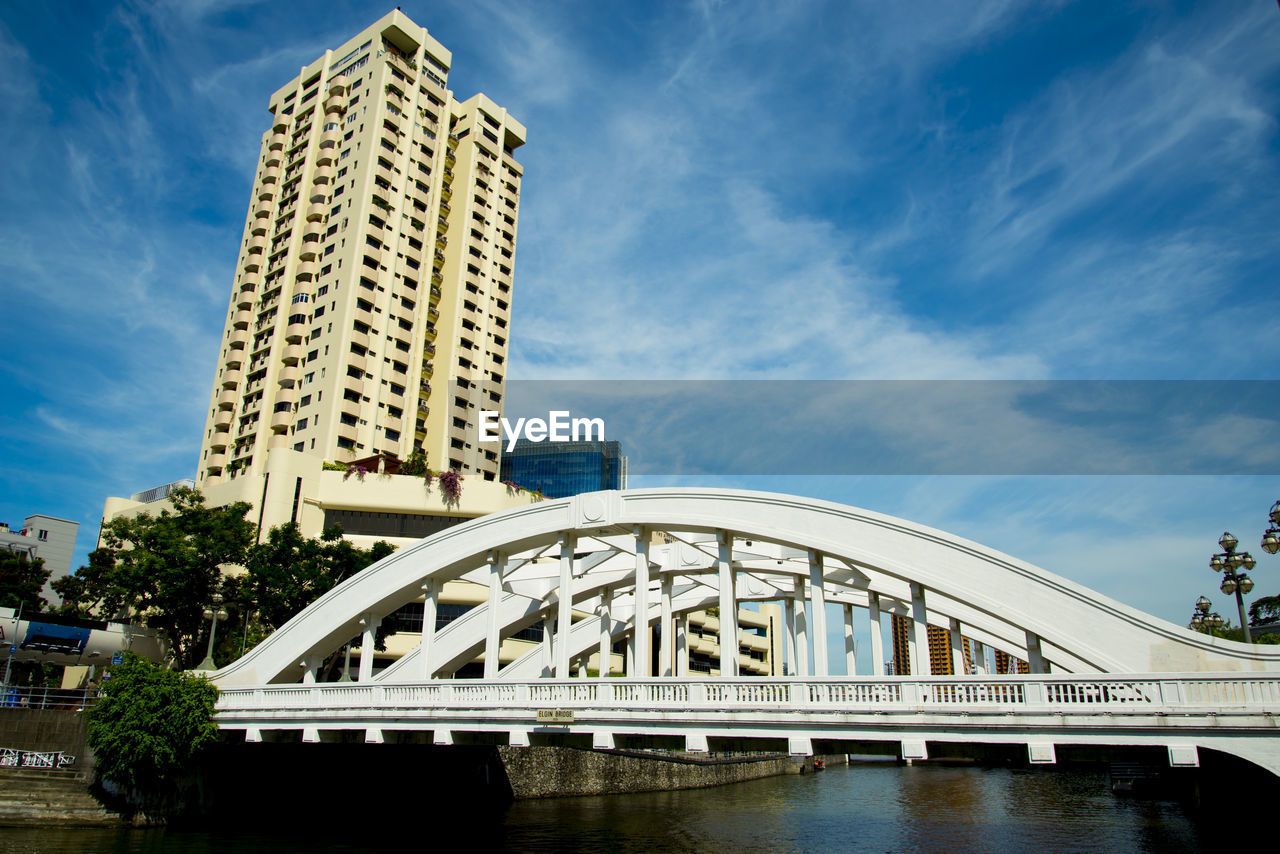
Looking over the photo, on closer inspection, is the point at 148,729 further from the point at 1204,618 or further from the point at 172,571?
the point at 1204,618

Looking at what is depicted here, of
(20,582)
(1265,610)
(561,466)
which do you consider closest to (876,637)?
(20,582)

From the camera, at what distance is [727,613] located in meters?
20.3

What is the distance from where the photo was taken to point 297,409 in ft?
189

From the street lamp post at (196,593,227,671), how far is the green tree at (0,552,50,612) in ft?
33.0

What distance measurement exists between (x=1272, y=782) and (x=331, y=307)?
2198 inches

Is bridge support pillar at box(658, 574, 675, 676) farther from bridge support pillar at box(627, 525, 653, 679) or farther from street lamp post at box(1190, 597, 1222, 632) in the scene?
street lamp post at box(1190, 597, 1222, 632)

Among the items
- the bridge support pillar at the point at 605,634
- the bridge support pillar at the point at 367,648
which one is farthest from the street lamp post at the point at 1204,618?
the bridge support pillar at the point at 367,648

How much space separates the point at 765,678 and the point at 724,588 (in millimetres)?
4242

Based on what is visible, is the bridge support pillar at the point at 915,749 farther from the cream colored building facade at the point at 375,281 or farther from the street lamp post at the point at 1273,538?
the cream colored building facade at the point at 375,281

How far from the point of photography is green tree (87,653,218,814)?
22.0 meters

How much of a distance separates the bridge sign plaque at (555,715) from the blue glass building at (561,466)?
12058cm

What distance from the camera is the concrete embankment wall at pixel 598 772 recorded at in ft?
108

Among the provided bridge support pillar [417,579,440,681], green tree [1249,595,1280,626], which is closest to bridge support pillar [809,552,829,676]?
bridge support pillar [417,579,440,681]

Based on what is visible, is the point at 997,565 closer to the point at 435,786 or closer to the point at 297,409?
the point at 435,786
